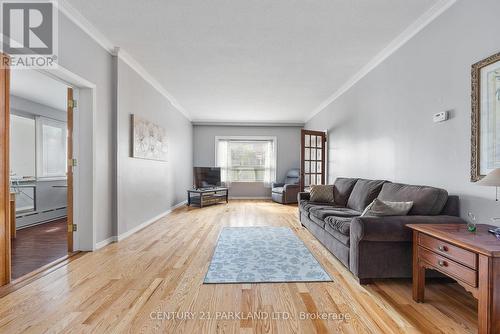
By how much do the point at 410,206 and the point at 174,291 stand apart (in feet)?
7.50

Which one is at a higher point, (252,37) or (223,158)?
(252,37)

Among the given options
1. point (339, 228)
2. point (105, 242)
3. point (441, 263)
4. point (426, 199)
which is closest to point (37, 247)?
point (105, 242)

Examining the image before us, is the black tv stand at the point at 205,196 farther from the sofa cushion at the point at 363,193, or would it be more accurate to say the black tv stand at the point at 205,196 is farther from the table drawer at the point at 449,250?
the table drawer at the point at 449,250

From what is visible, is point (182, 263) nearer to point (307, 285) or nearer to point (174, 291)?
point (174, 291)

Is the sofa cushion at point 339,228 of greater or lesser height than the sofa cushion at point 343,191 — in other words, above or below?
below

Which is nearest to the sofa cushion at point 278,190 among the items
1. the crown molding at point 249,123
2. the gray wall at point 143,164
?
the crown molding at point 249,123

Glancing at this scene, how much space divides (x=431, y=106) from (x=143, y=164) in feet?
13.6

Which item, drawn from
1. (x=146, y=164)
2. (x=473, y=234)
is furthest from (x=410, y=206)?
(x=146, y=164)

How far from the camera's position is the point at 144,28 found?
2.92 metres

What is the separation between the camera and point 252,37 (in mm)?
3104

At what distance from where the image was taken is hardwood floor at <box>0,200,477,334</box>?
1633 millimetres
